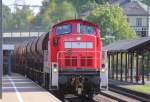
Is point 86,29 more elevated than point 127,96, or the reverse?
point 86,29

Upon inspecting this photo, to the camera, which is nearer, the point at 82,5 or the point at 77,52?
the point at 77,52

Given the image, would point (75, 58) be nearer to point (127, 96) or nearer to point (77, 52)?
point (77, 52)

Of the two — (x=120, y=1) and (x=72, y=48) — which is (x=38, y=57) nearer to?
(x=72, y=48)

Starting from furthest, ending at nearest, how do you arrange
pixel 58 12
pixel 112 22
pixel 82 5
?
pixel 82 5, pixel 58 12, pixel 112 22

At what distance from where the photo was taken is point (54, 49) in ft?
84.4

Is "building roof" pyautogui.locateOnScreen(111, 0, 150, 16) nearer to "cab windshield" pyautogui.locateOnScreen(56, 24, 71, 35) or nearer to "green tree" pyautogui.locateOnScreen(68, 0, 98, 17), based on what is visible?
"green tree" pyautogui.locateOnScreen(68, 0, 98, 17)

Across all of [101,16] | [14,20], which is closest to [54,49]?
[101,16]

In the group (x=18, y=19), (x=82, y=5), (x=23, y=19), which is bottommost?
(x=18, y=19)

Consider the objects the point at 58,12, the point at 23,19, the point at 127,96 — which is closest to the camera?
the point at 127,96

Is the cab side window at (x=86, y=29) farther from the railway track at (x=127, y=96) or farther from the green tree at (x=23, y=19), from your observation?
the green tree at (x=23, y=19)

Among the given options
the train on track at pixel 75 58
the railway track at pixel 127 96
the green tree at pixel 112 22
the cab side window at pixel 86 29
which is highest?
the green tree at pixel 112 22

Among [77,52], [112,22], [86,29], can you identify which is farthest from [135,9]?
[77,52]

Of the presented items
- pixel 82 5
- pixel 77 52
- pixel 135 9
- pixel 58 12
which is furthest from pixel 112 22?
pixel 77 52

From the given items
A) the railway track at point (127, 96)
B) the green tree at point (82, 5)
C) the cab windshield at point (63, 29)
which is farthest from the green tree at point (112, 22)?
the cab windshield at point (63, 29)
